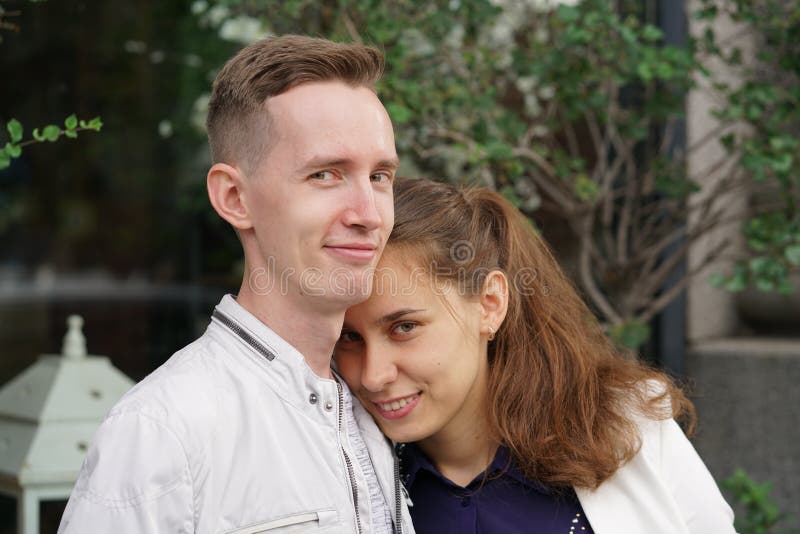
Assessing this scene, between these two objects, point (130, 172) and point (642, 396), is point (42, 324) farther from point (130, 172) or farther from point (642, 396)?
point (642, 396)

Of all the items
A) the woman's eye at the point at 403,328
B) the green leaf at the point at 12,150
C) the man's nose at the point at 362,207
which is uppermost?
the green leaf at the point at 12,150

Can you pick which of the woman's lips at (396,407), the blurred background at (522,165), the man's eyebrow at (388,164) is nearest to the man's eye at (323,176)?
the man's eyebrow at (388,164)

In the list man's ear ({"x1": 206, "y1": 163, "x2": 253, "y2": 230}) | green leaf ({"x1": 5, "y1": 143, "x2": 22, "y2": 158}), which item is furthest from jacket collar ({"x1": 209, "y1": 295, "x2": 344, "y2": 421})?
green leaf ({"x1": 5, "y1": 143, "x2": 22, "y2": 158})

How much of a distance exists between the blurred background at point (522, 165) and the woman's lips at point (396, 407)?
1188mm

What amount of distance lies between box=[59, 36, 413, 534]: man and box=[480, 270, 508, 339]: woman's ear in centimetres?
46

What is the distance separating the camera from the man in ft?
4.87

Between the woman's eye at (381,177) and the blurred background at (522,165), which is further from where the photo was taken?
the blurred background at (522,165)

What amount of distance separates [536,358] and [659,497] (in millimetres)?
419

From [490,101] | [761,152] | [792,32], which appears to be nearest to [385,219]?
[490,101]

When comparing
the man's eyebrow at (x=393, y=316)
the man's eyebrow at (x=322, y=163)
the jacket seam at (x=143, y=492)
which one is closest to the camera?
the jacket seam at (x=143, y=492)

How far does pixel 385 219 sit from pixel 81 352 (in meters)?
1.39

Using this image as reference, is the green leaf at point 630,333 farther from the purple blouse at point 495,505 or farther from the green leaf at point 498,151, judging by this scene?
the purple blouse at point 495,505

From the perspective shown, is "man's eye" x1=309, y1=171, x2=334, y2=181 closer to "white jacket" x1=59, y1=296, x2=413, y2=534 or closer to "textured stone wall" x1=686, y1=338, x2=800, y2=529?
"white jacket" x1=59, y1=296, x2=413, y2=534

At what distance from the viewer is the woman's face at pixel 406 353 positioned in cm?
194
